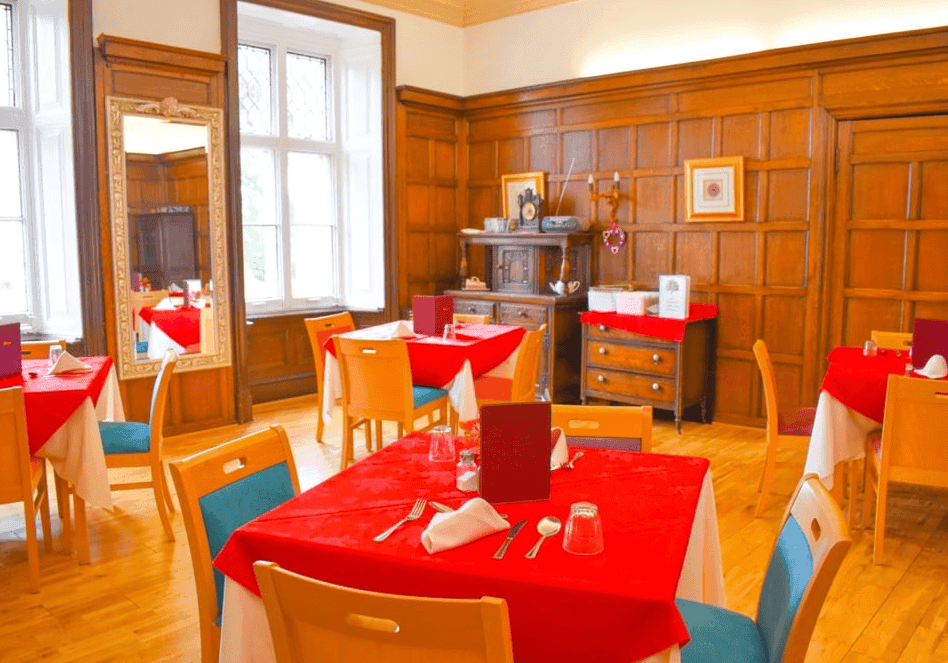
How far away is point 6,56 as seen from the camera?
5762mm

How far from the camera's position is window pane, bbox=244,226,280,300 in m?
7.49

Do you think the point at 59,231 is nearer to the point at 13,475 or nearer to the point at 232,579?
the point at 13,475

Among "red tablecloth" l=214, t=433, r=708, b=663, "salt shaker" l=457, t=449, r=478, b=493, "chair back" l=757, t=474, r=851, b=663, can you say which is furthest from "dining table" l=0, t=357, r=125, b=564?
"chair back" l=757, t=474, r=851, b=663

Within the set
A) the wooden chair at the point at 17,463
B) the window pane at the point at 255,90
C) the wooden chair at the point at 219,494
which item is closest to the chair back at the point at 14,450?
the wooden chair at the point at 17,463

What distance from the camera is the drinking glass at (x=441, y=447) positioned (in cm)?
251

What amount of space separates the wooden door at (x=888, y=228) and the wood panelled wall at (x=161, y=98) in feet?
15.0

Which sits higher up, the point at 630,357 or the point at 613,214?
the point at 613,214

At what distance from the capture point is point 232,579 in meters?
1.89

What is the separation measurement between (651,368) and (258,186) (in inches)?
155

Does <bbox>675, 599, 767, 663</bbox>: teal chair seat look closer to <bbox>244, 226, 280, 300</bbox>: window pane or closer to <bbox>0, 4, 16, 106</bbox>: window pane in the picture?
<bbox>0, 4, 16, 106</bbox>: window pane

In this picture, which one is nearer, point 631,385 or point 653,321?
point 653,321

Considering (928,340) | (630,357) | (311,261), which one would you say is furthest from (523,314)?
(928,340)

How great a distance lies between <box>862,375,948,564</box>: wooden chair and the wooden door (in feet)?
7.02

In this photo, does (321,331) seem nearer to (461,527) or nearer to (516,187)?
(516,187)
